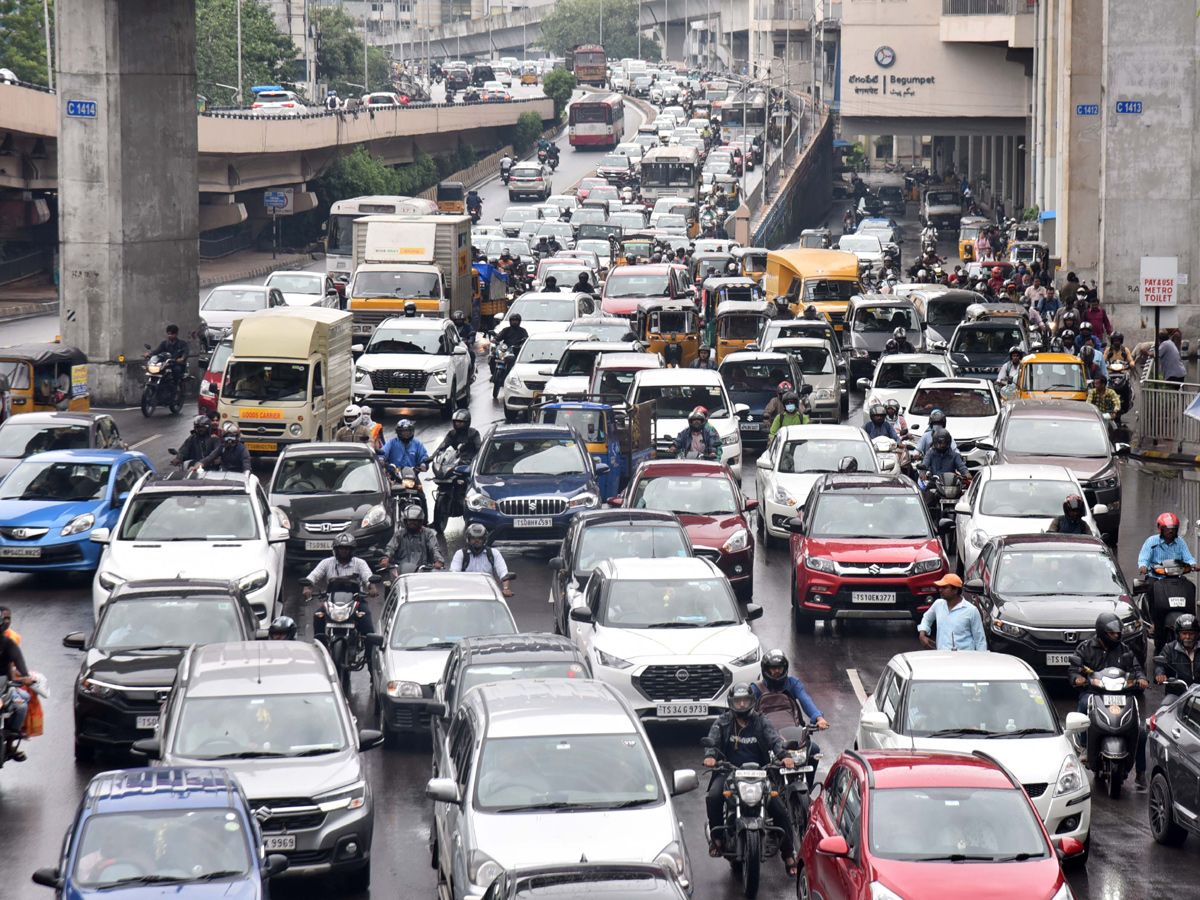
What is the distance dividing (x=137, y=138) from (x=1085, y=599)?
24.5 meters

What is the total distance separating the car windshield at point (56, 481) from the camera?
22.2m

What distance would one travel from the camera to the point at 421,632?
53.2ft

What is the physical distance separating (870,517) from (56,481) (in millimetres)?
10019

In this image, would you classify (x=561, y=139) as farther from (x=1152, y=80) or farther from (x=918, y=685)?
(x=918, y=685)

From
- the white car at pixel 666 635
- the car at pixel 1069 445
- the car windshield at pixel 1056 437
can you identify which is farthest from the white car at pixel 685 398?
the white car at pixel 666 635

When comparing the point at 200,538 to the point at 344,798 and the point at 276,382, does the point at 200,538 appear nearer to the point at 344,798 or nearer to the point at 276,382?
the point at 344,798

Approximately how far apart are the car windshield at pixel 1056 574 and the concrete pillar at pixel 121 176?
23.0 meters

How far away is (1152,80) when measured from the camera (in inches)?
1442

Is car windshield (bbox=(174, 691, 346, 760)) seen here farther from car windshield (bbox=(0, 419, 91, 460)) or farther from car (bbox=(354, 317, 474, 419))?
car (bbox=(354, 317, 474, 419))

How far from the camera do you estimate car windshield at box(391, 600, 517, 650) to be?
16125mm

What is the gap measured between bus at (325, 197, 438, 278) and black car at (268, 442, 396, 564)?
3106cm

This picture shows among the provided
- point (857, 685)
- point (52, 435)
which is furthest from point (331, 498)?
point (857, 685)

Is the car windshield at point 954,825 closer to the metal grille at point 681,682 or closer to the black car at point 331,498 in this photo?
the metal grille at point 681,682

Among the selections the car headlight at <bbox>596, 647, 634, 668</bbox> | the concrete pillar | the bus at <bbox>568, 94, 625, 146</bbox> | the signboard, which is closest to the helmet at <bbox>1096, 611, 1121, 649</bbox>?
the car headlight at <bbox>596, 647, 634, 668</bbox>
